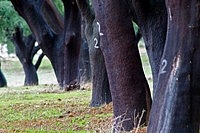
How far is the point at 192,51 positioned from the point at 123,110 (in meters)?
2.17

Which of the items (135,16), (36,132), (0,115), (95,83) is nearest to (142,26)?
(135,16)

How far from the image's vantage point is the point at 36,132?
324 inches

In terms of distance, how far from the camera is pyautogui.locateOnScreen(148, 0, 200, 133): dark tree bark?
18.8ft

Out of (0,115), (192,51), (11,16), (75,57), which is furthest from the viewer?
(11,16)

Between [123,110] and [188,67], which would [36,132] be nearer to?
[123,110]

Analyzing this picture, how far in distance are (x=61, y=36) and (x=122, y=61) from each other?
35.1ft

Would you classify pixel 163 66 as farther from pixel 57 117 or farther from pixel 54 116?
pixel 54 116

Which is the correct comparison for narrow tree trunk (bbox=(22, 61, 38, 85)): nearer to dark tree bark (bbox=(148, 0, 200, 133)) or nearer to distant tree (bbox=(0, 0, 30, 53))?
distant tree (bbox=(0, 0, 30, 53))

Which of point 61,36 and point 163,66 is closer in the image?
point 163,66

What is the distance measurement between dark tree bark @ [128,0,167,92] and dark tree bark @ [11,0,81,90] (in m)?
9.09

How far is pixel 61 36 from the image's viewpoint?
18.1 metres

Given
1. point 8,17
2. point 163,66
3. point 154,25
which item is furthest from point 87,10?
point 8,17

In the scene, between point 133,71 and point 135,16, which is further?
point 135,16

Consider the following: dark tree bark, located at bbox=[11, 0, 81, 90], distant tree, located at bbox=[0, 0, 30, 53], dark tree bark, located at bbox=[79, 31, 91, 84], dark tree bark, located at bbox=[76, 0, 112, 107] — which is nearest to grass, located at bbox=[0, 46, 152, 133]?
dark tree bark, located at bbox=[76, 0, 112, 107]
